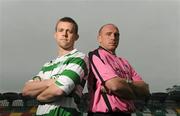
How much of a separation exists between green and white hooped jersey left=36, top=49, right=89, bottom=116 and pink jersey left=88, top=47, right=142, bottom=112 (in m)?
0.22

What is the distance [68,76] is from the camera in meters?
2.84

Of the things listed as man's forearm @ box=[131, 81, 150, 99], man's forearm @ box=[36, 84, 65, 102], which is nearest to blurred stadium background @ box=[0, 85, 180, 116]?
man's forearm @ box=[131, 81, 150, 99]

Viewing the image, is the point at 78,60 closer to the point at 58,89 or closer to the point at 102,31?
the point at 58,89

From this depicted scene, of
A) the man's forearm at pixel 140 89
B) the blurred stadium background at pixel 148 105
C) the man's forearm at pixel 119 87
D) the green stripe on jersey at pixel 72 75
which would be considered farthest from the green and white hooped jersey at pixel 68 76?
the blurred stadium background at pixel 148 105

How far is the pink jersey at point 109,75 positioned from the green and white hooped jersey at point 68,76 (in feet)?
0.73

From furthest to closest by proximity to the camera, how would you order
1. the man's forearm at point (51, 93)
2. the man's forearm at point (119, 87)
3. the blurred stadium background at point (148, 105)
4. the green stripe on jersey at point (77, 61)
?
the blurred stadium background at point (148, 105) → the man's forearm at point (119, 87) → the green stripe on jersey at point (77, 61) → the man's forearm at point (51, 93)

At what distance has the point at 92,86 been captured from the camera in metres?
3.22

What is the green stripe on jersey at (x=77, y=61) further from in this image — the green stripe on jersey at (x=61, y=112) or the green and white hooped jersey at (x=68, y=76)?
the green stripe on jersey at (x=61, y=112)

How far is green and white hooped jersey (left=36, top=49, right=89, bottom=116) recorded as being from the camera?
9.23 feet

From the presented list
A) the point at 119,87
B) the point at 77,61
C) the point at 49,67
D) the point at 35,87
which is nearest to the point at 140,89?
the point at 119,87

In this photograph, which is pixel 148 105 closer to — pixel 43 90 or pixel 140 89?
pixel 140 89

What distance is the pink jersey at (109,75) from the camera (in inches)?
123

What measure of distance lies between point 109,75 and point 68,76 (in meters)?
0.43

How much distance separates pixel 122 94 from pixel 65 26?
654 millimetres
